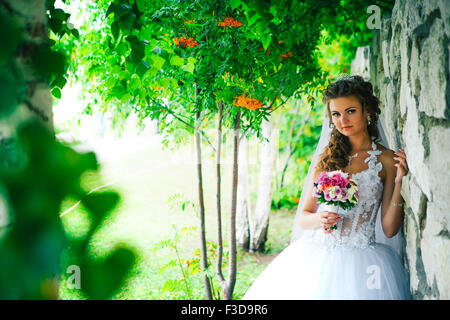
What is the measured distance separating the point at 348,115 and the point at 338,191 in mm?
399

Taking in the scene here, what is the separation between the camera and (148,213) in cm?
447

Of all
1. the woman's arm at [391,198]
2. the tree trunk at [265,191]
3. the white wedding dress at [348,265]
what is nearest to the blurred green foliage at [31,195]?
the white wedding dress at [348,265]

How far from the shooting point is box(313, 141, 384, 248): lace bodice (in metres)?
1.66

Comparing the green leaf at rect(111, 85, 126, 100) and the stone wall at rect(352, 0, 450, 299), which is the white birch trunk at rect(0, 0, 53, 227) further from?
the stone wall at rect(352, 0, 450, 299)

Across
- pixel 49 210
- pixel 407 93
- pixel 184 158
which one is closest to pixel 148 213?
pixel 184 158

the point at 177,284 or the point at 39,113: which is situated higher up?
the point at 39,113

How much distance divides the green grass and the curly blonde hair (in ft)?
5.24

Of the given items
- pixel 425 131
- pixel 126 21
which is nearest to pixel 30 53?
pixel 126 21

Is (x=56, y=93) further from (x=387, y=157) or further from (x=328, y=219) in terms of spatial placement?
(x=387, y=157)

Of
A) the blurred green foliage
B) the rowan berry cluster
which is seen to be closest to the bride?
the rowan berry cluster

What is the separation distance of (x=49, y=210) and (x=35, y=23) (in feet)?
1.24

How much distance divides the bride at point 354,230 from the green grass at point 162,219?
1.44 meters

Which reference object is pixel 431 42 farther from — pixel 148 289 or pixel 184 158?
pixel 184 158

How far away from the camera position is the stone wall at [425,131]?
3.05 feet
